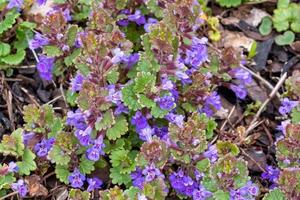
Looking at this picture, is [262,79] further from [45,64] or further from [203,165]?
[45,64]

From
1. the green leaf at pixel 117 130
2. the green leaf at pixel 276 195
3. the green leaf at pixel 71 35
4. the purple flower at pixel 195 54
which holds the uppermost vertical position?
the green leaf at pixel 71 35

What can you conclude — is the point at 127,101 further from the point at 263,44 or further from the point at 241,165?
the point at 263,44

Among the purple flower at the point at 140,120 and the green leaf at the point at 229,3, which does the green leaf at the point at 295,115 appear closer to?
the purple flower at the point at 140,120

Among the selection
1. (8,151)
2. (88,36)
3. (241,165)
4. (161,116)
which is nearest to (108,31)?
(88,36)

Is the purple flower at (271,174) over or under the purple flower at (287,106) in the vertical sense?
under

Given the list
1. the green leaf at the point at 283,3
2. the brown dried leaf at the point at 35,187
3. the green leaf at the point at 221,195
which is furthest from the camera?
the green leaf at the point at 283,3

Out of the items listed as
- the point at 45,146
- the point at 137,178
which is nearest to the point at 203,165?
the point at 137,178

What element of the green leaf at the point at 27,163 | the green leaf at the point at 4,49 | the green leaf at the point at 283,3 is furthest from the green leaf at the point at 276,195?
the green leaf at the point at 4,49
